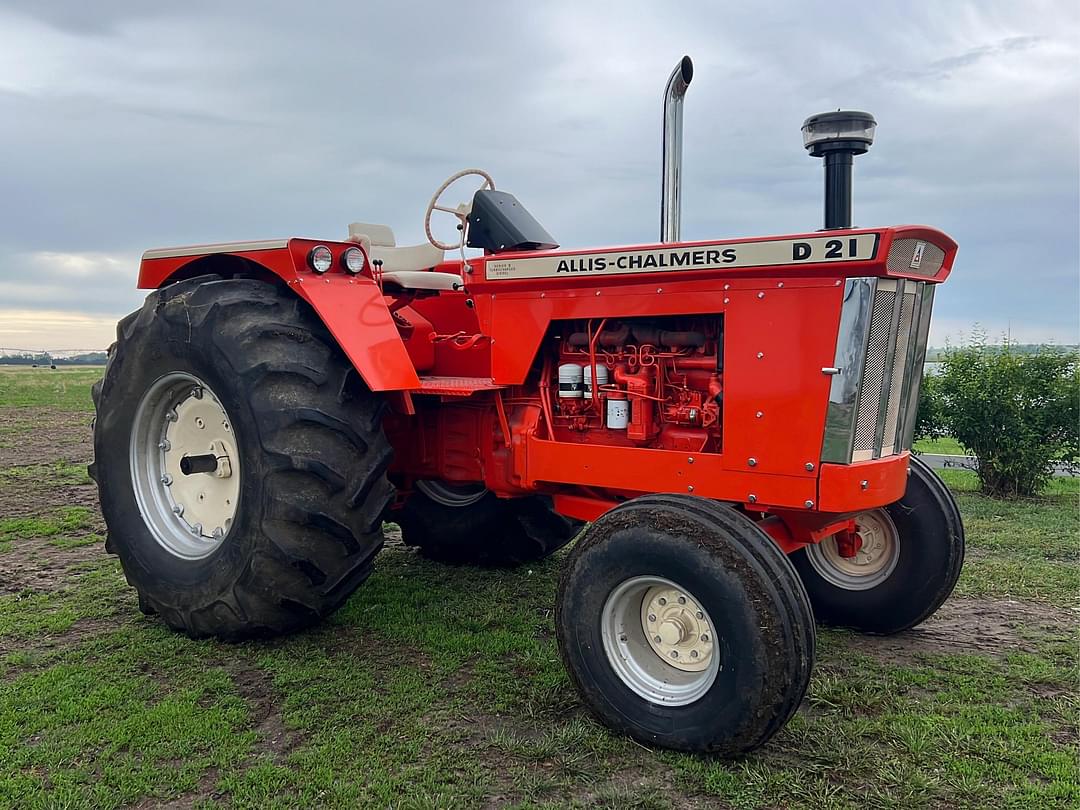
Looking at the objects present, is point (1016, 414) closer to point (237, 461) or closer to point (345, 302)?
point (345, 302)

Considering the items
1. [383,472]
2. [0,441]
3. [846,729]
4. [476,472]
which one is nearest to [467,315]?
[476,472]

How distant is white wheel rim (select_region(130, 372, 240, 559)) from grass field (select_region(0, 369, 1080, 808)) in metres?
0.51

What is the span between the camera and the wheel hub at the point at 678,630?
338 centimetres

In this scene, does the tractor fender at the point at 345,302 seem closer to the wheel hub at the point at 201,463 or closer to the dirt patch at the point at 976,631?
the wheel hub at the point at 201,463

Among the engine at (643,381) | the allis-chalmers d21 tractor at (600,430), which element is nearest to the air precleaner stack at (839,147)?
→ the allis-chalmers d21 tractor at (600,430)

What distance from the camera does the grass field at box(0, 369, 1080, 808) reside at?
10.0 ft

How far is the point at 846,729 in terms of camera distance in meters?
3.48

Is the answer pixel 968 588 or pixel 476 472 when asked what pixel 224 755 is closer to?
A: pixel 476 472

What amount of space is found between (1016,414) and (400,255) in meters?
6.34

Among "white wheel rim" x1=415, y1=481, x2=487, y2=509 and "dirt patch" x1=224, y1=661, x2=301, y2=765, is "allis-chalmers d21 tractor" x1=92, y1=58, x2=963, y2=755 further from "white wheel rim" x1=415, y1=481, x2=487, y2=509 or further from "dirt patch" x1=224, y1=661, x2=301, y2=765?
"white wheel rim" x1=415, y1=481, x2=487, y2=509

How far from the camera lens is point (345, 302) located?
4.29 metres

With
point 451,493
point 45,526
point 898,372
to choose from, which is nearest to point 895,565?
point 898,372

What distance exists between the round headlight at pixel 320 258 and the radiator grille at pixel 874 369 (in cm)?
247

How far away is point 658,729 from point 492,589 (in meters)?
2.16
